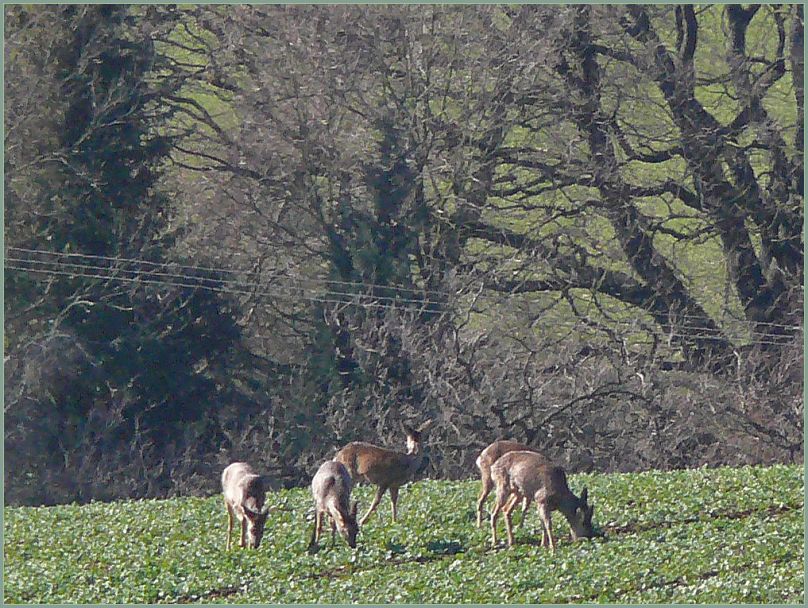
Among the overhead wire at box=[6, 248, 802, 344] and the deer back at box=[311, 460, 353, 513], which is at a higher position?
the overhead wire at box=[6, 248, 802, 344]

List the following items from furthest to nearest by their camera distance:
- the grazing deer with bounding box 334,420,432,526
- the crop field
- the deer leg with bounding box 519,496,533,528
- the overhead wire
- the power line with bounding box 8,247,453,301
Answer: the overhead wire → the power line with bounding box 8,247,453,301 → the grazing deer with bounding box 334,420,432,526 → the deer leg with bounding box 519,496,533,528 → the crop field

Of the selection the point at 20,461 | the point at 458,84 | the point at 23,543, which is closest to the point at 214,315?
the point at 20,461

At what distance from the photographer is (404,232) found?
103ft

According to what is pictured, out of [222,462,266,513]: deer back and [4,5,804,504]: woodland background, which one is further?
[4,5,804,504]: woodland background

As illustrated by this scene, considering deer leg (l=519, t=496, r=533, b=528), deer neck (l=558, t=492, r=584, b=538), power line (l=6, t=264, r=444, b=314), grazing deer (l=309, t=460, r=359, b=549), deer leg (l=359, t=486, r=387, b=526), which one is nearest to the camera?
grazing deer (l=309, t=460, r=359, b=549)

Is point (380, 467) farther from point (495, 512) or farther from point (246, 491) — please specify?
point (246, 491)

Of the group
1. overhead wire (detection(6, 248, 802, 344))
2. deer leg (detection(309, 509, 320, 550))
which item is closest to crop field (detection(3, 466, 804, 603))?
deer leg (detection(309, 509, 320, 550))

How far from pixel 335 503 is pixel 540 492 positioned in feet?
5.98

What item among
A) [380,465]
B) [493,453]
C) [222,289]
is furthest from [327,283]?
[380,465]

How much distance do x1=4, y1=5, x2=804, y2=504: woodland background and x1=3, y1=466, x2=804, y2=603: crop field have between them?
41.1 feet

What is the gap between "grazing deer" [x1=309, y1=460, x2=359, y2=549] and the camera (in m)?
13.4

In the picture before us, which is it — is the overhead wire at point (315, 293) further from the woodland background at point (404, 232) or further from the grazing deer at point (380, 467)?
the grazing deer at point (380, 467)

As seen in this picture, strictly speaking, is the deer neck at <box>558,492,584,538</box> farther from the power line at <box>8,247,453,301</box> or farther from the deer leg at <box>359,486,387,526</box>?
the power line at <box>8,247,453,301</box>

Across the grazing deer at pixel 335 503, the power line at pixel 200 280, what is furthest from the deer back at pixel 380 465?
the power line at pixel 200 280
